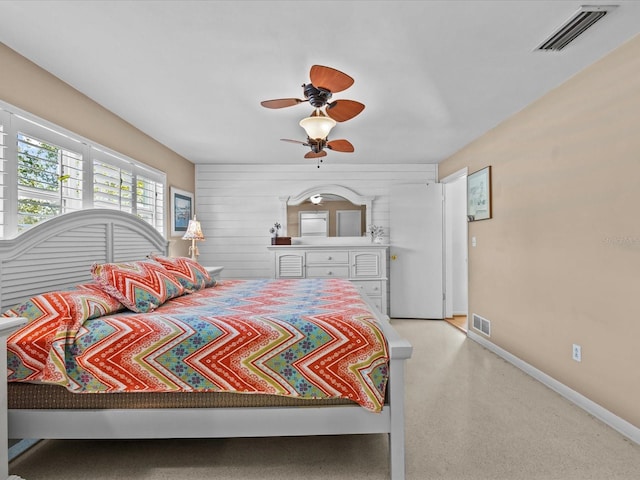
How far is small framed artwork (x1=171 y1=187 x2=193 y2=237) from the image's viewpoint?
181 inches

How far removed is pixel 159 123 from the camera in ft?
11.8

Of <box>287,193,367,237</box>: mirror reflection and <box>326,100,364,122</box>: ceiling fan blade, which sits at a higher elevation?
<box>326,100,364,122</box>: ceiling fan blade

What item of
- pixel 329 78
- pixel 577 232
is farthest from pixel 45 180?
pixel 577 232

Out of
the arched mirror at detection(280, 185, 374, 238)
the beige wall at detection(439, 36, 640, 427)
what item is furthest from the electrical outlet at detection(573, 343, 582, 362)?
the arched mirror at detection(280, 185, 374, 238)

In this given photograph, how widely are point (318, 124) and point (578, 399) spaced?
274 cm

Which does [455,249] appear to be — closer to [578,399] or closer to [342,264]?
[342,264]

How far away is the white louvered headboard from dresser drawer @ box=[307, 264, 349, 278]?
7.89 feet

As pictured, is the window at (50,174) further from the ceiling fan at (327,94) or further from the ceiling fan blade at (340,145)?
the ceiling fan blade at (340,145)

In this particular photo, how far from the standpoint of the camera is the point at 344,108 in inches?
95.8

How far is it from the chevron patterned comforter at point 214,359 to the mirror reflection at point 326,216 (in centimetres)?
377

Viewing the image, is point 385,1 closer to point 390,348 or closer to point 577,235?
point 390,348

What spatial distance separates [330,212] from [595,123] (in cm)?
360

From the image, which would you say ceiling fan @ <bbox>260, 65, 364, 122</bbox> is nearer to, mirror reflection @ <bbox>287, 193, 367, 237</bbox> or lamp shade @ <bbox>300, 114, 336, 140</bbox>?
lamp shade @ <bbox>300, 114, 336, 140</bbox>

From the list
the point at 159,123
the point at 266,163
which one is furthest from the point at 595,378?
the point at 266,163
